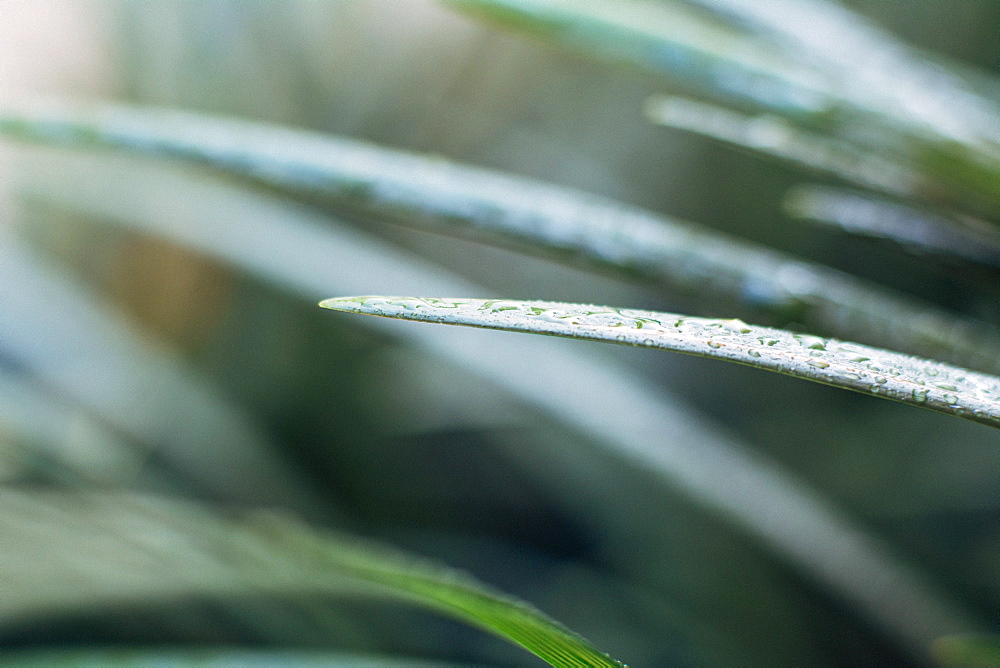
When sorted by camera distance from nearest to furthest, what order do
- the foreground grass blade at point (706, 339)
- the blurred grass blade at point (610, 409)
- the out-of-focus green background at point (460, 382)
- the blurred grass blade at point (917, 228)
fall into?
the foreground grass blade at point (706, 339) < the blurred grass blade at point (917, 228) < the blurred grass blade at point (610, 409) < the out-of-focus green background at point (460, 382)

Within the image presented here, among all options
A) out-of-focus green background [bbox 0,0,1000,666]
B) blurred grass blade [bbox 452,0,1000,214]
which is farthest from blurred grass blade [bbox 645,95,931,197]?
out-of-focus green background [bbox 0,0,1000,666]

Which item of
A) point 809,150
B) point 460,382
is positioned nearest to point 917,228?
point 809,150

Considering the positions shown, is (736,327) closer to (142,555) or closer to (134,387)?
→ (142,555)

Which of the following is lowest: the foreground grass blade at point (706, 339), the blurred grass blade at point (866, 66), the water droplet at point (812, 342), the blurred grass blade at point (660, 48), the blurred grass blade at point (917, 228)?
the foreground grass blade at point (706, 339)

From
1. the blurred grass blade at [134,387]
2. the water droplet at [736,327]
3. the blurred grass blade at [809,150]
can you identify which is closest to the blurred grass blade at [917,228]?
the blurred grass blade at [809,150]

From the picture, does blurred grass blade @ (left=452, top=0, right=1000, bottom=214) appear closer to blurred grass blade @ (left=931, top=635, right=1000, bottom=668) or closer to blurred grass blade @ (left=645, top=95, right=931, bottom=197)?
blurred grass blade @ (left=645, top=95, right=931, bottom=197)

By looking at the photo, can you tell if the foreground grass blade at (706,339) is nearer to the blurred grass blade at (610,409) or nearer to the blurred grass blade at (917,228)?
the blurred grass blade at (917,228)
